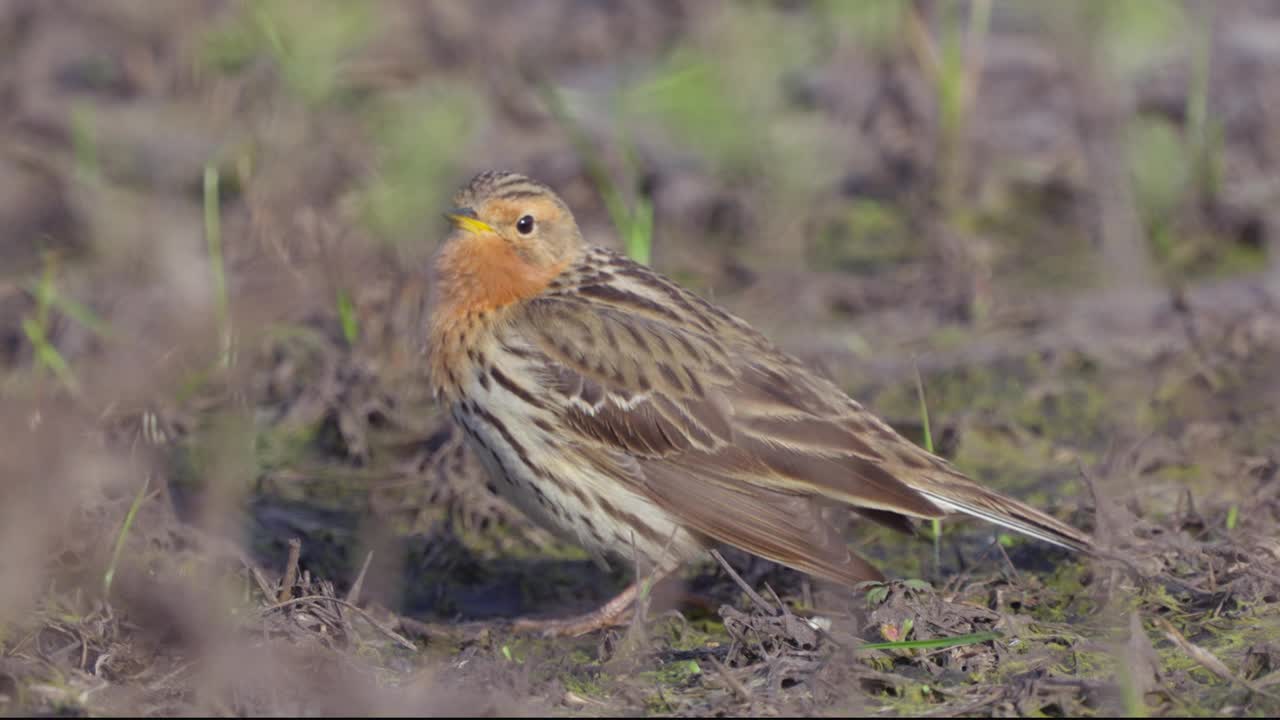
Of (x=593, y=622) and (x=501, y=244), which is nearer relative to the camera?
(x=593, y=622)

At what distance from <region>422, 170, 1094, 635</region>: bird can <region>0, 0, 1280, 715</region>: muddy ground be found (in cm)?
34

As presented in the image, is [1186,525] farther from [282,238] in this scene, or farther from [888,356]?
[282,238]

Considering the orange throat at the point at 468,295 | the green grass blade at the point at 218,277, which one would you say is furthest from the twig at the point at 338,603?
the green grass blade at the point at 218,277

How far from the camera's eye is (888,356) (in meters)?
9.82

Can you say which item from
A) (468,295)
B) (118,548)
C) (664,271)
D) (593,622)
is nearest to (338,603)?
(118,548)

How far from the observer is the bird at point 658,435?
277 inches

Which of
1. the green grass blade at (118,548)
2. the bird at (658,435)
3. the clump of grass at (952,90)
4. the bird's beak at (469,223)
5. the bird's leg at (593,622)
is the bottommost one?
the bird's leg at (593,622)

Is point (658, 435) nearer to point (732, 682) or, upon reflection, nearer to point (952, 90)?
point (732, 682)

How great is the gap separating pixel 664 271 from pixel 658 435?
3.87 meters

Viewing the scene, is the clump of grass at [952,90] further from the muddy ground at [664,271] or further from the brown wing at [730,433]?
the brown wing at [730,433]

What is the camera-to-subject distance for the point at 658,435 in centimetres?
732

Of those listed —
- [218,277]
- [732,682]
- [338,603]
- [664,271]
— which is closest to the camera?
[732,682]

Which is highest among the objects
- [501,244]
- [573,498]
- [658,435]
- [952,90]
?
[952,90]

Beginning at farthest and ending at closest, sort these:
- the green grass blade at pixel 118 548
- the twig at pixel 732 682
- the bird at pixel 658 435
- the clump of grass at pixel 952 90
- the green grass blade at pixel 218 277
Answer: the clump of grass at pixel 952 90 → the green grass blade at pixel 218 277 → the bird at pixel 658 435 → the green grass blade at pixel 118 548 → the twig at pixel 732 682
